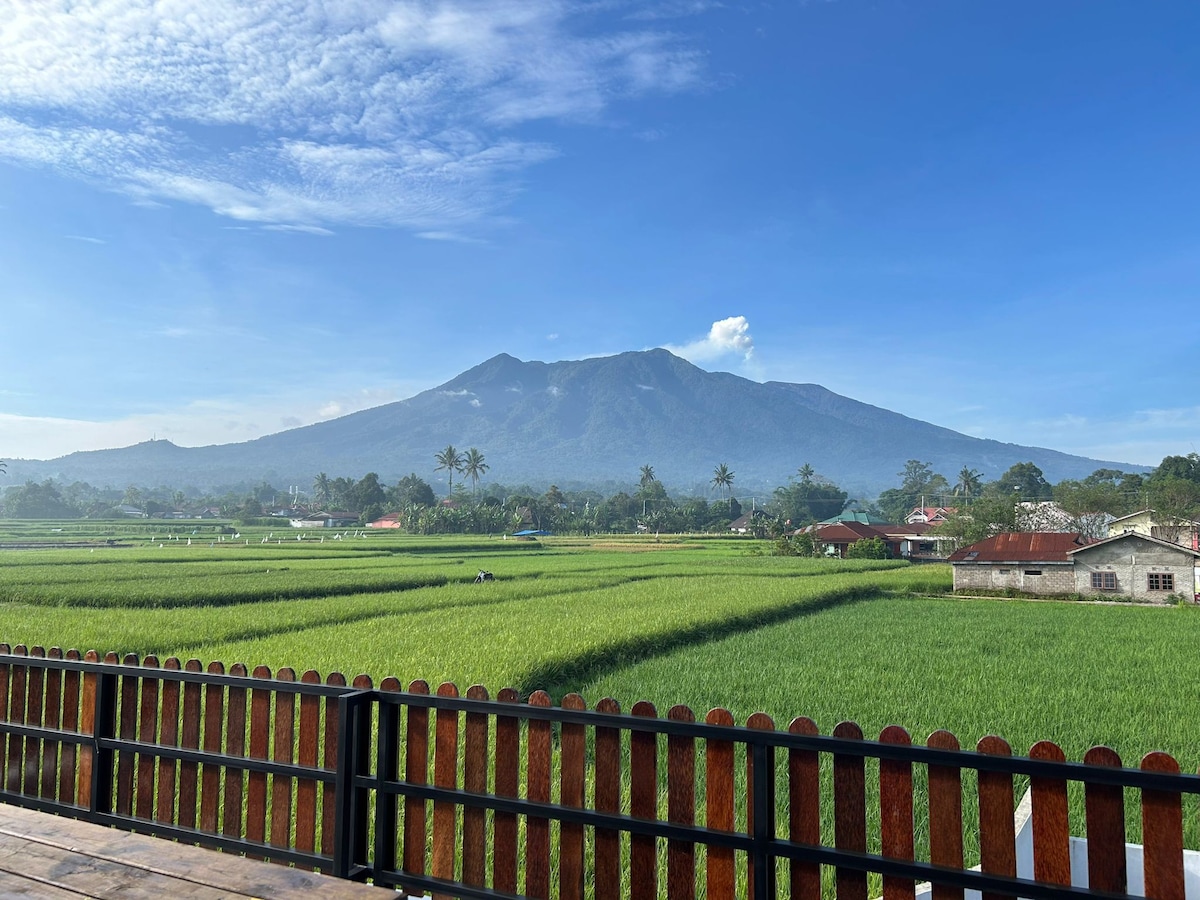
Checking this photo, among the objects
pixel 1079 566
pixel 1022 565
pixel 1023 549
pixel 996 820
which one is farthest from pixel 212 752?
pixel 1023 549

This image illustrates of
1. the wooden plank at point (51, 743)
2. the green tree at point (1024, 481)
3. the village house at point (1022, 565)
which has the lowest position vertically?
the village house at point (1022, 565)

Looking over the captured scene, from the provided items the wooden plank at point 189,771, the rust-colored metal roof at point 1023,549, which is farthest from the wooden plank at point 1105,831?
the rust-colored metal roof at point 1023,549

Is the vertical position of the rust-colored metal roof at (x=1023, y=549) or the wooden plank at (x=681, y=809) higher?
the wooden plank at (x=681, y=809)

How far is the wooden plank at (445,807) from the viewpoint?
11.3 ft

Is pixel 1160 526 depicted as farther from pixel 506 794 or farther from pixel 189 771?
pixel 189 771

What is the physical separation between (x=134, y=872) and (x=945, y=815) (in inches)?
115

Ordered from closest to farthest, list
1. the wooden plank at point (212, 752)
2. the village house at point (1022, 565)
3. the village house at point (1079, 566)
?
the wooden plank at point (212, 752)
the village house at point (1079, 566)
the village house at point (1022, 565)

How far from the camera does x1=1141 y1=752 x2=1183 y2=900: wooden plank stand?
8.05ft

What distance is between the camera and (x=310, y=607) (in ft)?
74.2

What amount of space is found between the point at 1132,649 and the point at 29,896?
22047 mm

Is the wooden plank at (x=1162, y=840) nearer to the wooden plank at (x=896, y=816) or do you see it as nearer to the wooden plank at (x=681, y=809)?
the wooden plank at (x=896, y=816)

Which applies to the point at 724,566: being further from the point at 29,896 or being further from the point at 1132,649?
the point at 29,896

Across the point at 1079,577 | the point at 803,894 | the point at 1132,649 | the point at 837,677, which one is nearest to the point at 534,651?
the point at 837,677

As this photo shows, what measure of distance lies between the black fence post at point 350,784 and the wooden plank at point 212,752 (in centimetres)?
90
